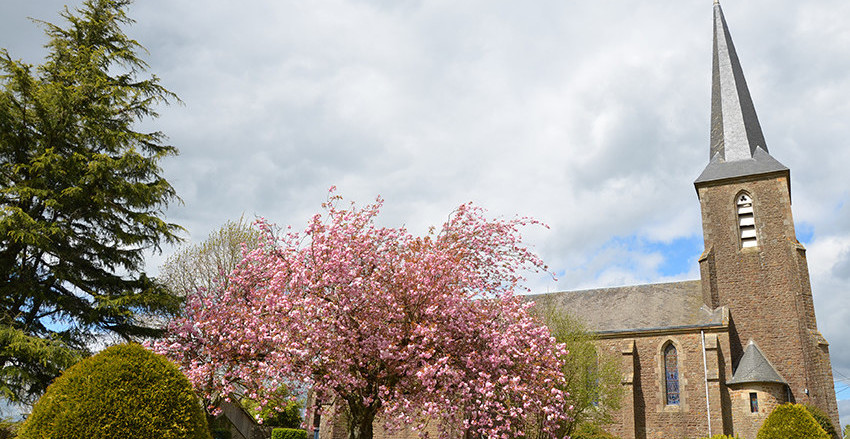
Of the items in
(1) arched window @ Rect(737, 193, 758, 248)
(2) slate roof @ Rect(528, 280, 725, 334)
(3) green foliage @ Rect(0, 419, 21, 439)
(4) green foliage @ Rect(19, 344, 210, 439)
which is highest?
(1) arched window @ Rect(737, 193, 758, 248)

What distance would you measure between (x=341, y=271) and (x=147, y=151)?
900 centimetres

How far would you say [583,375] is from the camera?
21.5 m

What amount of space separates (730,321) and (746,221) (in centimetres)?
540

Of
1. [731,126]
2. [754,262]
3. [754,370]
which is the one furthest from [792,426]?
[731,126]

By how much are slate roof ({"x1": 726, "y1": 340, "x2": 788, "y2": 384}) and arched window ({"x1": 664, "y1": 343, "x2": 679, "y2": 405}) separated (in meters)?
2.38

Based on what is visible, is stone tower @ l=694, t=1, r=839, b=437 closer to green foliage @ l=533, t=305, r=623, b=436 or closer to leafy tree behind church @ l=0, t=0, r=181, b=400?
green foliage @ l=533, t=305, r=623, b=436

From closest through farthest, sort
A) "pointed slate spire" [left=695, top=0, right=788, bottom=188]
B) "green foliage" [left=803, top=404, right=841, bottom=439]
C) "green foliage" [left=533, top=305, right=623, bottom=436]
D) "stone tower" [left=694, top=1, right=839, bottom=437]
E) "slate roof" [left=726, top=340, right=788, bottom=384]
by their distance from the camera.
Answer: "green foliage" [left=533, top=305, right=623, bottom=436] < "green foliage" [left=803, top=404, right=841, bottom=439] < "slate roof" [left=726, top=340, right=788, bottom=384] < "stone tower" [left=694, top=1, right=839, bottom=437] < "pointed slate spire" [left=695, top=0, right=788, bottom=188]

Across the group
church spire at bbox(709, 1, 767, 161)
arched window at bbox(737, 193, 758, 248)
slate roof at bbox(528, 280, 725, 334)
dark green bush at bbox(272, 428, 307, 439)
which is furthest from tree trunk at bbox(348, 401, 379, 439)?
church spire at bbox(709, 1, 767, 161)

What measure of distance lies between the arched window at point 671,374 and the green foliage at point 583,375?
4.95 meters

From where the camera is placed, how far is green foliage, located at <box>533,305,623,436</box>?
20.0 m

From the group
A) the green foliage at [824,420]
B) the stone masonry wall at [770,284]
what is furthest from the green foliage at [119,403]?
the stone masonry wall at [770,284]

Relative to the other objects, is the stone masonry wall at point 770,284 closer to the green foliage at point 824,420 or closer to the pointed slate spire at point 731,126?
the green foliage at point 824,420

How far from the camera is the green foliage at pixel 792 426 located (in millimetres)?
15117

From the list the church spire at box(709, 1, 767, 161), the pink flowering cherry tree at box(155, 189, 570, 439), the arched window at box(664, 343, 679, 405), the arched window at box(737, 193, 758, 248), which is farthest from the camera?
the church spire at box(709, 1, 767, 161)
